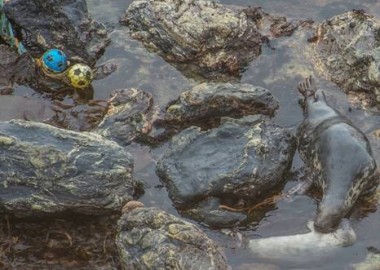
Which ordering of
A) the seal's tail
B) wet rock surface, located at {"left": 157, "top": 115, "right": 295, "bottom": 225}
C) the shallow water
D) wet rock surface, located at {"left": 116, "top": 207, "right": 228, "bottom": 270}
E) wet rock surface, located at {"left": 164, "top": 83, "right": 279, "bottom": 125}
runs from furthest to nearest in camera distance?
the seal's tail < wet rock surface, located at {"left": 164, "top": 83, "right": 279, "bottom": 125} < wet rock surface, located at {"left": 157, "top": 115, "right": 295, "bottom": 225} < the shallow water < wet rock surface, located at {"left": 116, "top": 207, "right": 228, "bottom": 270}

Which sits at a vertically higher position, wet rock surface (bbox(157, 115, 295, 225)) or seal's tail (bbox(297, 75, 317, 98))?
seal's tail (bbox(297, 75, 317, 98))

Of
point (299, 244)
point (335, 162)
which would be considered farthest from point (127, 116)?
point (299, 244)

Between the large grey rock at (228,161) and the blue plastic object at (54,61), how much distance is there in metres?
1.83

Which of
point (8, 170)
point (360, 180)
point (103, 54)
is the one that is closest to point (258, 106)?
point (360, 180)

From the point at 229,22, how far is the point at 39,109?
2574 mm

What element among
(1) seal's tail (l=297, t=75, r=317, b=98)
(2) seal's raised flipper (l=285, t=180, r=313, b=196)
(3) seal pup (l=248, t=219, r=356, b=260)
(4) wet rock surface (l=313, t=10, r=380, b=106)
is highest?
(4) wet rock surface (l=313, t=10, r=380, b=106)

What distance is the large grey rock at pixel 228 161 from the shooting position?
22.2 ft

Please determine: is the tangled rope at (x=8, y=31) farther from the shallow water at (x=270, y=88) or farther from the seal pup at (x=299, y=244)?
the seal pup at (x=299, y=244)

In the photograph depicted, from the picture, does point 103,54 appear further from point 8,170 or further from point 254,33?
point 8,170

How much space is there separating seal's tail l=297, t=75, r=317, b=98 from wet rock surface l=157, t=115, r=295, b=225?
0.85 meters

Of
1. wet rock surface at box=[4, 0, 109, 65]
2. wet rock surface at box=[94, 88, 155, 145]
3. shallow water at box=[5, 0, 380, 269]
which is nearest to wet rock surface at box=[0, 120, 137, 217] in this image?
shallow water at box=[5, 0, 380, 269]

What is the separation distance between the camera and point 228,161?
691cm

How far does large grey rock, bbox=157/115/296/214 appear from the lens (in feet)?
22.2

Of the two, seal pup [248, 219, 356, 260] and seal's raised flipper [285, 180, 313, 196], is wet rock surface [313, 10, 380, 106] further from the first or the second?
seal pup [248, 219, 356, 260]
